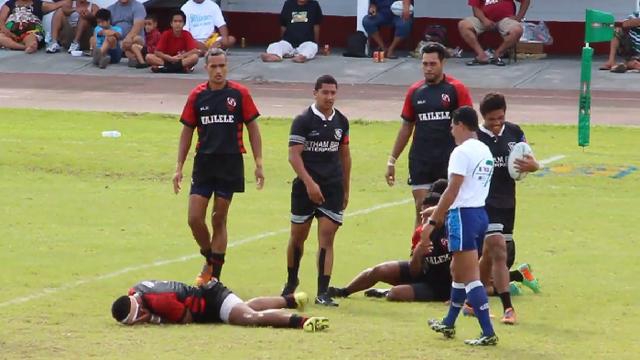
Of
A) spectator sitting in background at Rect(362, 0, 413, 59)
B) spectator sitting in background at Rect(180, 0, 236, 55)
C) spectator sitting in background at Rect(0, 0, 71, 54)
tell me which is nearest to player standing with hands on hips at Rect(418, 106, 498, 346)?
spectator sitting in background at Rect(362, 0, 413, 59)

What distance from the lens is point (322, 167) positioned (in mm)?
12438

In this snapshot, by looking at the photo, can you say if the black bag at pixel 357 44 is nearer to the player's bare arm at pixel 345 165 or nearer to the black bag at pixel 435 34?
the black bag at pixel 435 34

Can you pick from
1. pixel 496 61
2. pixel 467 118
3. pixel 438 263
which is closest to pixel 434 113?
pixel 438 263

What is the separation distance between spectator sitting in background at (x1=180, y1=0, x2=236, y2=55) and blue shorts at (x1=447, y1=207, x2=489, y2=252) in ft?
71.3

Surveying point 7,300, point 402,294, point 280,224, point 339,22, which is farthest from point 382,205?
point 339,22

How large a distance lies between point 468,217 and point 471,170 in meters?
0.35

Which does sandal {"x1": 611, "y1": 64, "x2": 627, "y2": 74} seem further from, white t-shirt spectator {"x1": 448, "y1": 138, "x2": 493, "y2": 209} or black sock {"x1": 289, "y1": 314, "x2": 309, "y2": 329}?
white t-shirt spectator {"x1": 448, "y1": 138, "x2": 493, "y2": 209}

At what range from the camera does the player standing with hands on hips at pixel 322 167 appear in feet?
40.5

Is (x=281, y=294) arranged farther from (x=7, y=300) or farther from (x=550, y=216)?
(x=550, y=216)

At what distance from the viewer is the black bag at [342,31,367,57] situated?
3253 cm

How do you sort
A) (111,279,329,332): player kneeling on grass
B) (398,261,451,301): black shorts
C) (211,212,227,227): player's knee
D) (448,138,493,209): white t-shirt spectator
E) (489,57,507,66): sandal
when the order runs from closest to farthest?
(448,138,493,209): white t-shirt spectator
(111,279,329,332): player kneeling on grass
(398,261,451,301): black shorts
(211,212,227,227): player's knee
(489,57,507,66): sandal

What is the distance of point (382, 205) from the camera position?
1805cm

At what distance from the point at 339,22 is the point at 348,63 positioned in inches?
125

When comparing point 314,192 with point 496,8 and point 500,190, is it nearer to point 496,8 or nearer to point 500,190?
point 500,190
